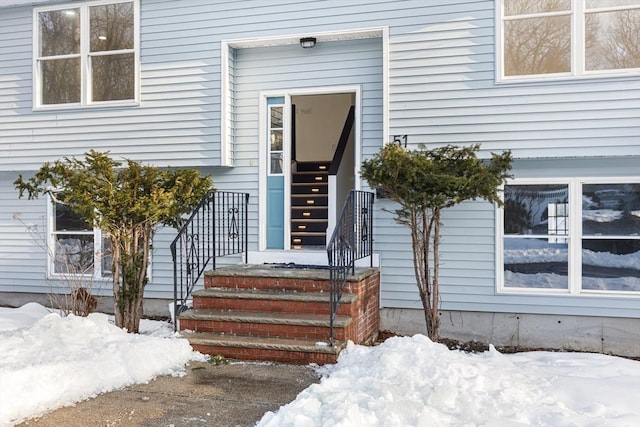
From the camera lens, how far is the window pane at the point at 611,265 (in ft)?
20.4

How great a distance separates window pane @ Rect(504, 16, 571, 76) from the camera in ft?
20.7

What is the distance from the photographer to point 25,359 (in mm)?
4418

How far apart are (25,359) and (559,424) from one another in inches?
166

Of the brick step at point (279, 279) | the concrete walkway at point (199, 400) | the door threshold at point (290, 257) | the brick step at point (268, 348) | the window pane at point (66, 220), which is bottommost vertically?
the concrete walkway at point (199, 400)

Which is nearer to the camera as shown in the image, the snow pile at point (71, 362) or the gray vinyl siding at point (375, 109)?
the snow pile at point (71, 362)

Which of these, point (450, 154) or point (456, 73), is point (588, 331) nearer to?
point (450, 154)

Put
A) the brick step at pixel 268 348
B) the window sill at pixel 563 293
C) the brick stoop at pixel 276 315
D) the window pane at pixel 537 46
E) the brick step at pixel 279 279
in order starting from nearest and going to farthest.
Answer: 1. the brick step at pixel 268 348
2. the brick stoop at pixel 276 315
3. the brick step at pixel 279 279
4. the window sill at pixel 563 293
5. the window pane at pixel 537 46

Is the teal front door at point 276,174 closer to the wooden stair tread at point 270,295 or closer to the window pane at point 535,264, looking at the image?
the wooden stair tread at point 270,295

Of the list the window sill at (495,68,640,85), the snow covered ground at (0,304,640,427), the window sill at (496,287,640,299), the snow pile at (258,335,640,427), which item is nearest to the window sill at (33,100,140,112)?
the snow covered ground at (0,304,640,427)

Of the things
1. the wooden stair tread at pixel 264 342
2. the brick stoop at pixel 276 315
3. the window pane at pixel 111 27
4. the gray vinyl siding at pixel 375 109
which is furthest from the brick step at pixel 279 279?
the window pane at pixel 111 27

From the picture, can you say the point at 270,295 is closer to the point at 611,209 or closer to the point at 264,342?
the point at 264,342

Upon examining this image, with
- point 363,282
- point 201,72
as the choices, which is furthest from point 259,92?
point 363,282

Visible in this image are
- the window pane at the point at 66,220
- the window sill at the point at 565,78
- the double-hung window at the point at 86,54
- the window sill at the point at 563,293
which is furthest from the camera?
the window pane at the point at 66,220

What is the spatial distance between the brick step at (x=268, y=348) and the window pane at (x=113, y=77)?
4.25m
